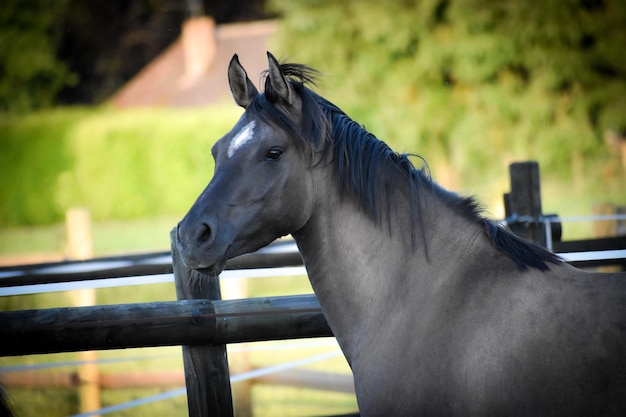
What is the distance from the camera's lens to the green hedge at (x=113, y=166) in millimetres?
20109

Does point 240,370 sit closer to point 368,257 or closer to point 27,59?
point 368,257

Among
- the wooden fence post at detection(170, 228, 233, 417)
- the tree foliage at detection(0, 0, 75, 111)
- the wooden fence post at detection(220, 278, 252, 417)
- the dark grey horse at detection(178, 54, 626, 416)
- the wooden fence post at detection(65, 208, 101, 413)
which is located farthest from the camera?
the tree foliage at detection(0, 0, 75, 111)

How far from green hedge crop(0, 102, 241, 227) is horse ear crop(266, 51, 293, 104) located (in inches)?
672

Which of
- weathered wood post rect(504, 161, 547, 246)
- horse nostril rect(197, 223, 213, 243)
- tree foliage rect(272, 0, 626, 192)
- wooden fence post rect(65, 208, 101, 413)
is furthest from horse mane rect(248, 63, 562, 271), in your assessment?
tree foliage rect(272, 0, 626, 192)

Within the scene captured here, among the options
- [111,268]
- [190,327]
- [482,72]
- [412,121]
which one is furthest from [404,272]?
[482,72]

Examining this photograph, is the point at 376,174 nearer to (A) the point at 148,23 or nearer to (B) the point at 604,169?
(B) the point at 604,169

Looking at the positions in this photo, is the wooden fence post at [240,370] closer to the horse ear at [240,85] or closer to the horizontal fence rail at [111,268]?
the horizontal fence rail at [111,268]

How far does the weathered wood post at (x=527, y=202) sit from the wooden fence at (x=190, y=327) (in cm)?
192

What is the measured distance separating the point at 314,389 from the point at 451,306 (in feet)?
12.9

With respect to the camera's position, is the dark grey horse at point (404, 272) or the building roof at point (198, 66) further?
the building roof at point (198, 66)

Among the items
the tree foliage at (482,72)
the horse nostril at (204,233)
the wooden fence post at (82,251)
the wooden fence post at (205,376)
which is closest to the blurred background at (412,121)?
the tree foliage at (482,72)

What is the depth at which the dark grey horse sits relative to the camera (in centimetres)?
225

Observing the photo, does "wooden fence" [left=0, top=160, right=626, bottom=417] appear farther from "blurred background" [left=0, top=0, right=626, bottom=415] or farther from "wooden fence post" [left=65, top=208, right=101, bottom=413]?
"blurred background" [left=0, top=0, right=626, bottom=415]

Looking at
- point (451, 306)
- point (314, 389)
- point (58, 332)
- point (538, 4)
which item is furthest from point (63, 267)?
point (538, 4)
